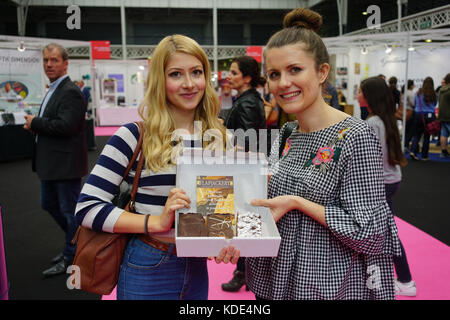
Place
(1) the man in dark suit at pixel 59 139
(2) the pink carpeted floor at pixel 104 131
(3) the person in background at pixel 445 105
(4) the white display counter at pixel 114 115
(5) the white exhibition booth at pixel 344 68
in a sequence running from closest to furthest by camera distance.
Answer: (1) the man in dark suit at pixel 59 139 < (3) the person in background at pixel 445 105 < (5) the white exhibition booth at pixel 344 68 < (2) the pink carpeted floor at pixel 104 131 < (4) the white display counter at pixel 114 115

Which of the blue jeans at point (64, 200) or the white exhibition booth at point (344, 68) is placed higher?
the white exhibition booth at point (344, 68)

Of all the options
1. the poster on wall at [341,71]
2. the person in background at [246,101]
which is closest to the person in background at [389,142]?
the person in background at [246,101]

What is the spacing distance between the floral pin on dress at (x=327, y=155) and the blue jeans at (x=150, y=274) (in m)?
0.60

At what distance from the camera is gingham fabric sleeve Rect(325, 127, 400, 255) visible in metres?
1.09

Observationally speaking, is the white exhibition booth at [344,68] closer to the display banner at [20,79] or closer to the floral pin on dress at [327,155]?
the display banner at [20,79]

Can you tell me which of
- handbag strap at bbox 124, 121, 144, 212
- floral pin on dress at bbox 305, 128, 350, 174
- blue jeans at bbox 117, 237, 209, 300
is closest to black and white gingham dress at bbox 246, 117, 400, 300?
floral pin on dress at bbox 305, 128, 350, 174

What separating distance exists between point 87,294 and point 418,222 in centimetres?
358

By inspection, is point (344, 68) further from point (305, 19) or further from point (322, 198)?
point (322, 198)

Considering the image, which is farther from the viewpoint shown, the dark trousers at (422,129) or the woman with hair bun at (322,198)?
the dark trousers at (422,129)

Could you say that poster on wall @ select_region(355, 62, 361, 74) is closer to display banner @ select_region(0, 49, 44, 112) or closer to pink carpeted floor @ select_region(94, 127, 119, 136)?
pink carpeted floor @ select_region(94, 127, 119, 136)

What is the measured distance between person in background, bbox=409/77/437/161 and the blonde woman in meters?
7.98

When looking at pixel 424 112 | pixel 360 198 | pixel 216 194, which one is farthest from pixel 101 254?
pixel 424 112

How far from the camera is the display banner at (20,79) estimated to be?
756 centimetres

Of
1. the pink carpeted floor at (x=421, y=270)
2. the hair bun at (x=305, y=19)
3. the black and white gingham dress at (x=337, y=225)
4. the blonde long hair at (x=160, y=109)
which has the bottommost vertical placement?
the pink carpeted floor at (x=421, y=270)
